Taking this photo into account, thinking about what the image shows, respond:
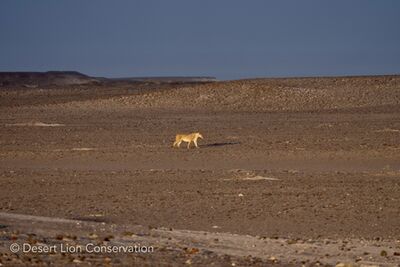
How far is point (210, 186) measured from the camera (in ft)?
68.6

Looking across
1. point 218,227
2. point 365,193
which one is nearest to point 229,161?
point 365,193

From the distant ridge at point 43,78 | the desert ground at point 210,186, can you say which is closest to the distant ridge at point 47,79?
the distant ridge at point 43,78

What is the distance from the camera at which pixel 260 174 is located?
23.0 meters

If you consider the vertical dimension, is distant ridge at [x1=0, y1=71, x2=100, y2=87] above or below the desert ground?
above

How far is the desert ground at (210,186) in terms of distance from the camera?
42.7 ft

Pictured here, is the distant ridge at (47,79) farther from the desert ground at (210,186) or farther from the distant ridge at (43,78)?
the desert ground at (210,186)

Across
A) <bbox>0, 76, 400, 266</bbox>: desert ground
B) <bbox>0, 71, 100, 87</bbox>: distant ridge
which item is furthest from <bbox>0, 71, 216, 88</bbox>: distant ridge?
<bbox>0, 76, 400, 266</bbox>: desert ground

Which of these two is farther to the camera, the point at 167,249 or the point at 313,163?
the point at 313,163

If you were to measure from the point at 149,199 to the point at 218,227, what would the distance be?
3.29 meters

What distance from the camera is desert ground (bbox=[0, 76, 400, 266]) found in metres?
13.0

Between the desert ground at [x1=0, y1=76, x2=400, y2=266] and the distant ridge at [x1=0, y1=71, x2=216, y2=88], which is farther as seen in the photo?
the distant ridge at [x1=0, y1=71, x2=216, y2=88]

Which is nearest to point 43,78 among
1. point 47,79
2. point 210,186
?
point 47,79

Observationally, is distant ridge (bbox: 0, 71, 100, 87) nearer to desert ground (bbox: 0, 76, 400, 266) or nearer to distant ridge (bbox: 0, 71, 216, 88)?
distant ridge (bbox: 0, 71, 216, 88)

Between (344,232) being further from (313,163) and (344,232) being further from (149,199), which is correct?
(313,163)
